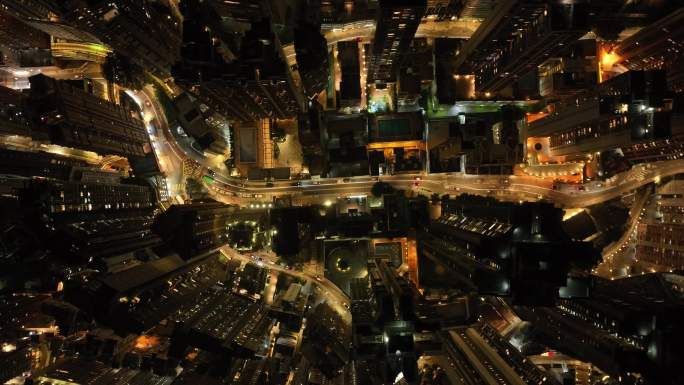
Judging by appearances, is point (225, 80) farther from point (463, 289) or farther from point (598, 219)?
point (598, 219)

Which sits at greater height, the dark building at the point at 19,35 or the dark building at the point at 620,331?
the dark building at the point at 19,35

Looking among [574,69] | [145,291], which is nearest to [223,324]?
[145,291]

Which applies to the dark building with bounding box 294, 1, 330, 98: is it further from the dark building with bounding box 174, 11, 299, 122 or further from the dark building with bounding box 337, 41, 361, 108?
the dark building with bounding box 337, 41, 361, 108

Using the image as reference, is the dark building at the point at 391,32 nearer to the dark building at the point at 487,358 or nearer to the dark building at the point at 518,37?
the dark building at the point at 518,37

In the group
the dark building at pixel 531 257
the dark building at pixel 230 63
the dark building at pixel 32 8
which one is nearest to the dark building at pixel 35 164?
the dark building at pixel 32 8

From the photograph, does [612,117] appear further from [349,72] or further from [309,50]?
[309,50]

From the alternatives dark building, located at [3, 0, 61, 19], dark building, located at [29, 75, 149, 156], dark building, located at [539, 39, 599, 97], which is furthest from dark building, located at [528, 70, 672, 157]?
dark building, located at [3, 0, 61, 19]
